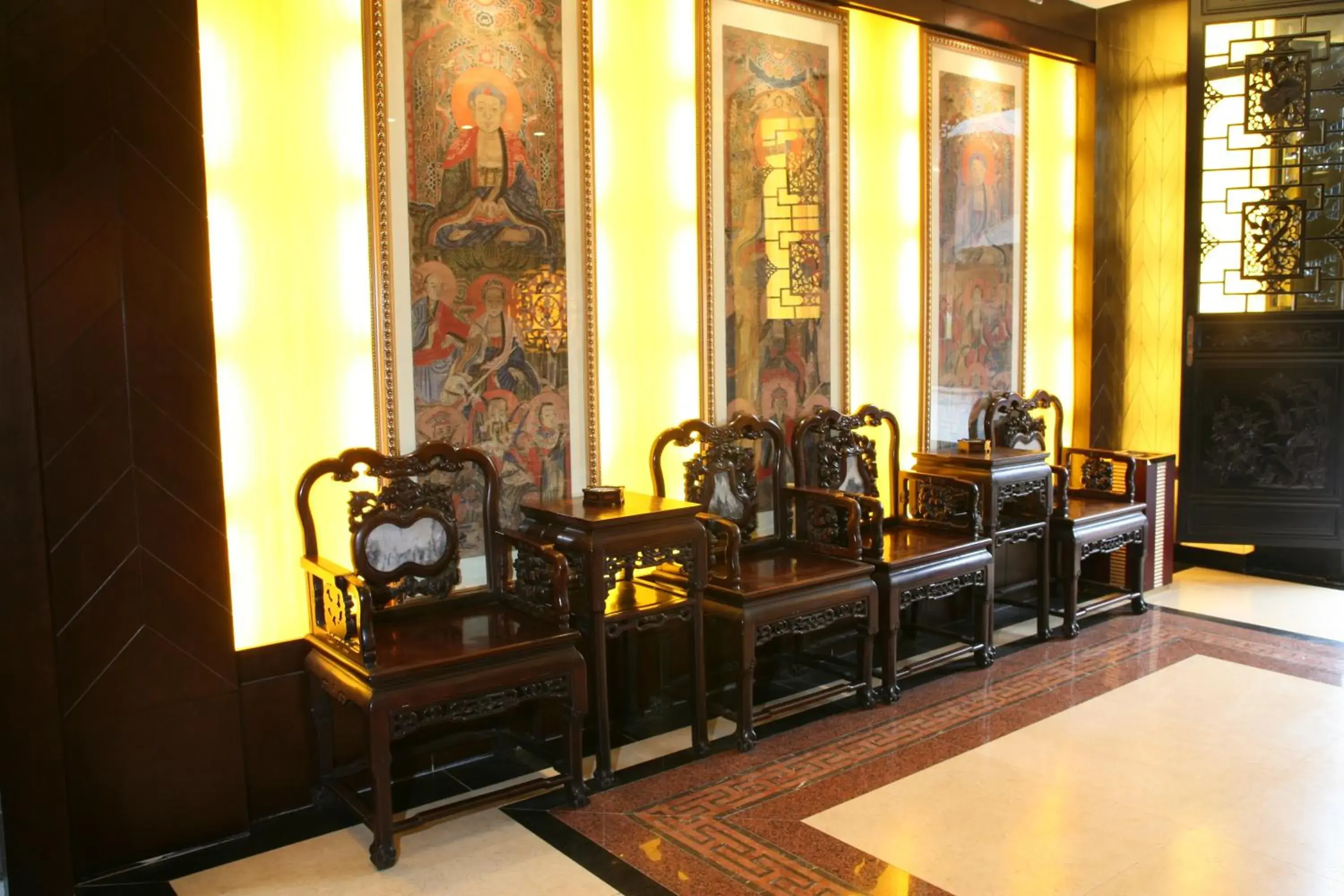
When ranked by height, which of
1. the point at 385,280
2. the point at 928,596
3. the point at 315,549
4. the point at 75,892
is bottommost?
the point at 75,892

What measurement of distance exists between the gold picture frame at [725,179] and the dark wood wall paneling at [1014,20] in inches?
8.5

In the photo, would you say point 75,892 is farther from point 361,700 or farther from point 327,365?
point 327,365

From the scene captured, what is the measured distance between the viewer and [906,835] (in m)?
2.73

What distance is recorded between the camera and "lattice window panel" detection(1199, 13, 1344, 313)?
16.5ft

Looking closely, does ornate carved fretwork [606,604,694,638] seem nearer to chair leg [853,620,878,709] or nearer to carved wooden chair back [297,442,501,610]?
carved wooden chair back [297,442,501,610]

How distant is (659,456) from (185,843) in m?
1.75

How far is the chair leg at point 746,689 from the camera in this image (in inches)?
127

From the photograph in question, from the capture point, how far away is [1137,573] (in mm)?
4770

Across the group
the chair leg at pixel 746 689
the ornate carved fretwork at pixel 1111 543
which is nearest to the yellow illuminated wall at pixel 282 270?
the chair leg at pixel 746 689

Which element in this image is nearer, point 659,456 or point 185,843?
point 185,843

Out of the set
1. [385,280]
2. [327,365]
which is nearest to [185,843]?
[327,365]

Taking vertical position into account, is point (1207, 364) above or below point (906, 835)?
above

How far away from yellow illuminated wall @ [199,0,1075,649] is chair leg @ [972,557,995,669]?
2.39 ft

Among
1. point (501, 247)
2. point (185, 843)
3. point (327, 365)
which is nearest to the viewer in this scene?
point (185, 843)
